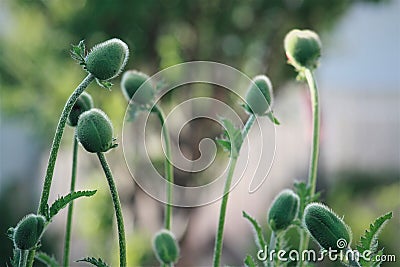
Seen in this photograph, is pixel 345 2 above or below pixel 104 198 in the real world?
above

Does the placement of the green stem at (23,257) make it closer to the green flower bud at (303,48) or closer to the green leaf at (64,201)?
the green leaf at (64,201)

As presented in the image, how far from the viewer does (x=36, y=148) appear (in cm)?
298

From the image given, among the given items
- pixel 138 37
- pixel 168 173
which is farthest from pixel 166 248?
pixel 138 37

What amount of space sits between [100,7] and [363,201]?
1561 mm

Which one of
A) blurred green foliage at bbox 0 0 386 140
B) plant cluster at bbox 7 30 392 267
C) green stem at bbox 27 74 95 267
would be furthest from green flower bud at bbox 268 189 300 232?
blurred green foliage at bbox 0 0 386 140

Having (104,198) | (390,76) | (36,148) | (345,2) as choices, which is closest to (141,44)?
(104,198)

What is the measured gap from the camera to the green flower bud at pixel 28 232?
0.25 meters

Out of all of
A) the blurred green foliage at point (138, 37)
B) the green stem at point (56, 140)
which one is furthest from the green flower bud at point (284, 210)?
the blurred green foliage at point (138, 37)

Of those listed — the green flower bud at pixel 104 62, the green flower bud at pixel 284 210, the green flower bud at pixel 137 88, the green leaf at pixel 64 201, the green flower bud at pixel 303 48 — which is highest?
the green flower bud at pixel 303 48

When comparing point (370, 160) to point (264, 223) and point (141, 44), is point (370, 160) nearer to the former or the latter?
point (264, 223)

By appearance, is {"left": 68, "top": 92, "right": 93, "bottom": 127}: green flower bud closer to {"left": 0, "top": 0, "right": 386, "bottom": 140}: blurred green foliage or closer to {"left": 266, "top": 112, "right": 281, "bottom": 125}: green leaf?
{"left": 266, "top": 112, "right": 281, "bottom": 125}: green leaf

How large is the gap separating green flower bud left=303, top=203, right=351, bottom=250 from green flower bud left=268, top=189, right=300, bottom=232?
0.14ft

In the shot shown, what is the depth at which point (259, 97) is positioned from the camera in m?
0.32

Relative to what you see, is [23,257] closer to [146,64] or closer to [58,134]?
[58,134]
